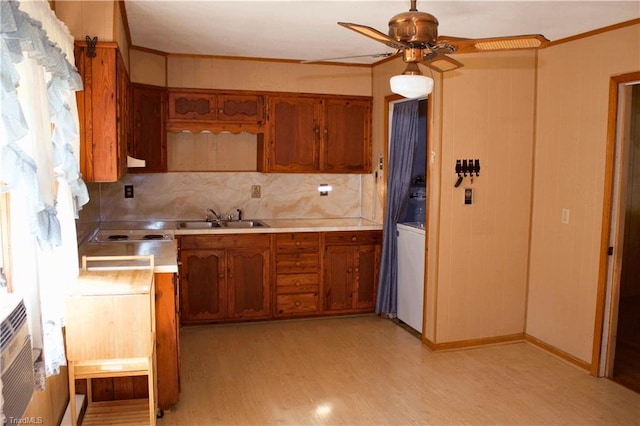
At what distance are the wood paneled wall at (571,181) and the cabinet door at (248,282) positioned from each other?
2200 mm

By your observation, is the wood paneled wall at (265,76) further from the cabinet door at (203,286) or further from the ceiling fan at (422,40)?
the ceiling fan at (422,40)

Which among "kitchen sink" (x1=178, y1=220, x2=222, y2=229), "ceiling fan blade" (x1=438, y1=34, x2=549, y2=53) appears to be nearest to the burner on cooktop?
"kitchen sink" (x1=178, y1=220, x2=222, y2=229)

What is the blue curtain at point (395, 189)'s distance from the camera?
4.71m

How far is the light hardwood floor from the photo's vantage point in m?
3.21

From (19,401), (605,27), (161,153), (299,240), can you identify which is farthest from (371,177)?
(19,401)

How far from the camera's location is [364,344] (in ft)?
14.5

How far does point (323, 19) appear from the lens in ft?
11.8

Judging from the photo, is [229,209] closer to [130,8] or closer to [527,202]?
[130,8]

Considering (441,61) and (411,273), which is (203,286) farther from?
(441,61)

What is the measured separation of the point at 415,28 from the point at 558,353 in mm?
2892

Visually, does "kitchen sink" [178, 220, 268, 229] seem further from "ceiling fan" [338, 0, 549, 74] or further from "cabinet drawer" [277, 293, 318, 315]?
"ceiling fan" [338, 0, 549, 74]

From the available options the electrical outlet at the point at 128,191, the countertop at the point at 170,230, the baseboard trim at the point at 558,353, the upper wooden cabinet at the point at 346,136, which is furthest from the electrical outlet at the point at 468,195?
the electrical outlet at the point at 128,191

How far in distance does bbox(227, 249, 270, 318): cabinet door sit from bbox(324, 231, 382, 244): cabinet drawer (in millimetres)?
584

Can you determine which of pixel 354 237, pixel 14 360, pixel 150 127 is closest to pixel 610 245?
pixel 354 237
